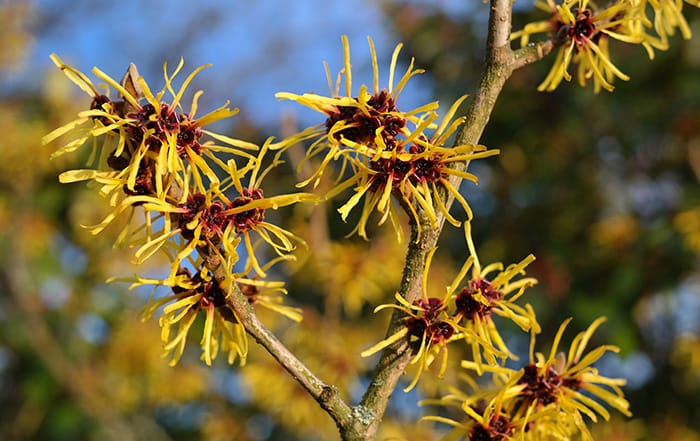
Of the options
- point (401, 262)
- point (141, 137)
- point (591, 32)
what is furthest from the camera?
point (401, 262)

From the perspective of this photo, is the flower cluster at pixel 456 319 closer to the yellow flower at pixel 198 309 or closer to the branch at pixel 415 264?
the branch at pixel 415 264

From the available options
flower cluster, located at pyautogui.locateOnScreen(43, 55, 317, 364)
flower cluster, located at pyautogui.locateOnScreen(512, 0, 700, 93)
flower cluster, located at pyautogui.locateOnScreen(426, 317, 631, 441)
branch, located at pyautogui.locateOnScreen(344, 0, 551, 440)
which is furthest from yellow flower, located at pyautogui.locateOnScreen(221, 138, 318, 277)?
flower cluster, located at pyautogui.locateOnScreen(512, 0, 700, 93)

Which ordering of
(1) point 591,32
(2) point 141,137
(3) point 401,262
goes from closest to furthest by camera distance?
(2) point 141,137, (1) point 591,32, (3) point 401,262

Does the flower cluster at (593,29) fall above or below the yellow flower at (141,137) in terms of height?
below

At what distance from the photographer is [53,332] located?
3.51 m

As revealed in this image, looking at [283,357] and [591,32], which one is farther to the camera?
[591,32]

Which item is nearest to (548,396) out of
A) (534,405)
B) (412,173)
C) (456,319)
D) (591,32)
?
(534,405)

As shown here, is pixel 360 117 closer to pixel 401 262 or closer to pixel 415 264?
pixel 415 264

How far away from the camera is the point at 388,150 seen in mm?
740

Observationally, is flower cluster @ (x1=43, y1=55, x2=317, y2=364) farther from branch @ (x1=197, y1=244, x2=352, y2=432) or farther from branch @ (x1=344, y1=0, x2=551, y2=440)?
branch @ (x1=344, y1=0, x2=551, y2=440)

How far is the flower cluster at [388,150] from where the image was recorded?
2.38ft

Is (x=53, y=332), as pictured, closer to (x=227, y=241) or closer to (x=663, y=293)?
(x=663, y=293)

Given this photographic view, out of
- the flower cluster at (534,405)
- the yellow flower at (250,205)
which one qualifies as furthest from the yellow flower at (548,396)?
the yellow flower at (250,205)

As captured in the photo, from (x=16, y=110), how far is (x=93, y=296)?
1.03 metres
